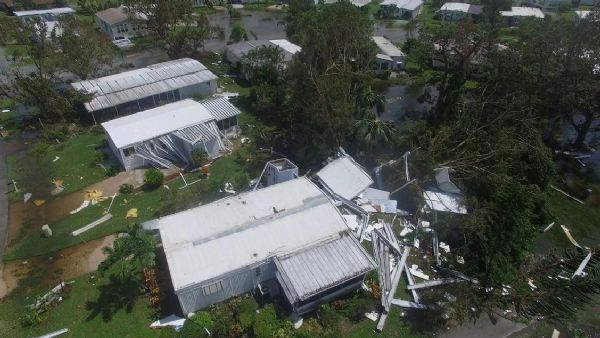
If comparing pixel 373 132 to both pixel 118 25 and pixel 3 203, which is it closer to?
pixel 3 203

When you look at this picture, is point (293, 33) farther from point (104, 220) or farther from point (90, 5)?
point (90, 5)

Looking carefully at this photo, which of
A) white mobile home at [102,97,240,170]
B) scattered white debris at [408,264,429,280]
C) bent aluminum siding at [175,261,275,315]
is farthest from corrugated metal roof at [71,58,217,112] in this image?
scattered white debris at [408,264,429,280]

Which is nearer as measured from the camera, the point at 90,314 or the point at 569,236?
the point at 90,314

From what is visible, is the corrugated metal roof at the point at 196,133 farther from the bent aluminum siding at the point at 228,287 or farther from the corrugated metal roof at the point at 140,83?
the bent aluminum siding at the point at 228,287

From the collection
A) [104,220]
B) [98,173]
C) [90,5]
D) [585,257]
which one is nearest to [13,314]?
[104,220]

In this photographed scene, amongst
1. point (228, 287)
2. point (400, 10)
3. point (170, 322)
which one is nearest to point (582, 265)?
point (228, 287)
